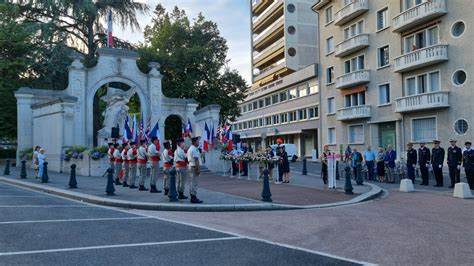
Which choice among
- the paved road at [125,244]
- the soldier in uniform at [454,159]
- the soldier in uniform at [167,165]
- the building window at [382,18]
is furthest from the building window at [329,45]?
the paved road at [125,244]

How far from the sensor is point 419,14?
98.4ft

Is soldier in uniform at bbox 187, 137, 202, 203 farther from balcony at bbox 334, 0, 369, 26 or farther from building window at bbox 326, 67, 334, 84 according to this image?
building window at bbox 326, 67, 334, 84

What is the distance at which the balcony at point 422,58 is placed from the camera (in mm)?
28875

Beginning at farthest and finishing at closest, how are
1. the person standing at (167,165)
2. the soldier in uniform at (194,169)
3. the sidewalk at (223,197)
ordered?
the person standing at (167,165) → the soldier in uniform at (194,169) → the sidewalk at (223,197)

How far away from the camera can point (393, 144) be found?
34.9 meters

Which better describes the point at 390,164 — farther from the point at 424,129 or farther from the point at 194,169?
the point at 424,129

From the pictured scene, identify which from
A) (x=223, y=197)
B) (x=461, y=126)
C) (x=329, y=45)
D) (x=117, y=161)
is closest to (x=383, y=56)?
(x=329, y=45)

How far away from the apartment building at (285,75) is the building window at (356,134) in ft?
29.7

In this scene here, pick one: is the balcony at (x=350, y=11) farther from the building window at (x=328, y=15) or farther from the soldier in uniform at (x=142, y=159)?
the soldier in uniform at (x=142, y=159)

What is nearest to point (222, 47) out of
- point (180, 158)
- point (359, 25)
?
point (359, 25)

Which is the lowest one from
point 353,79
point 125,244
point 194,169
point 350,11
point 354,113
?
point 125,244

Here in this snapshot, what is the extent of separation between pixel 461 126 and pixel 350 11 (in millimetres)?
14821

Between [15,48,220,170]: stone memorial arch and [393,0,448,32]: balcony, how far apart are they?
15.2m

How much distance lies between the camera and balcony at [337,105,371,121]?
37094 mm
